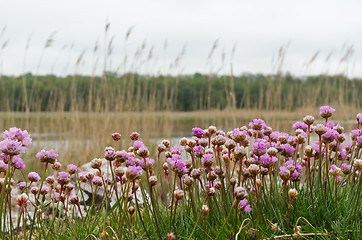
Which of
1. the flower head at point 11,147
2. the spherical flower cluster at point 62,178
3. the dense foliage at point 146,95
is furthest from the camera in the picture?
the dense foliage at point 146,95

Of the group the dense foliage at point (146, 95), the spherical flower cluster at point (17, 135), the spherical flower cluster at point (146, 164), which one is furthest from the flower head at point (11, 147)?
the dense foliage at point (146, 95)

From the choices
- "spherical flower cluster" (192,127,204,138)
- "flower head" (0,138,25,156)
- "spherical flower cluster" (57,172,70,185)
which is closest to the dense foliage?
"spherical flower cluster" (192,127,204,138)

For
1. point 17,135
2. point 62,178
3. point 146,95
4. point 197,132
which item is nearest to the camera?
point 17,135

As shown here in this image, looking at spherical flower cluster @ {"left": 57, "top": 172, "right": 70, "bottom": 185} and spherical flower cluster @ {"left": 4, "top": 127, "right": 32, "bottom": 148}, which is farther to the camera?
spherical flower cluster @ {"left": 57, "top": 172, "right": 70, "bottom": 185}

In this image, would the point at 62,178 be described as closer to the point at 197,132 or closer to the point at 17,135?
the point at 17,135

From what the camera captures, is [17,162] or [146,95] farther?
[146,95]

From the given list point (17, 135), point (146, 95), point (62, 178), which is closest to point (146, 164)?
point (62, 178)

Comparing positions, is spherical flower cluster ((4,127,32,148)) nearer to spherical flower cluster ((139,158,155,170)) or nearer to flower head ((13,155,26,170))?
flower head ((13,155,26,170))

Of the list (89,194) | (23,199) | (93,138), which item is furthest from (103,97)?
(23,199)

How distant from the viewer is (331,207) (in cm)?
153

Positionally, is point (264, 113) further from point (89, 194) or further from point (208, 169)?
point (208, 169)

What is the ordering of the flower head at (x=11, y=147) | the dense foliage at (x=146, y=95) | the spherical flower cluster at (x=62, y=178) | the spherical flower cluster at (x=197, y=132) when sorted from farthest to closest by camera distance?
the dense foliage at (x=146, y=95)
the spherical flower cluster at (x=197, y=132)
the spherical flower cluster at (x=62, y=178)
the flower head at (x=11, y=147)

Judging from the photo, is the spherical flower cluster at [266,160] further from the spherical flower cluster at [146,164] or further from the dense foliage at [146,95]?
the dense foliage at [146,95]

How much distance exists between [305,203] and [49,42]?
12.4 feet
